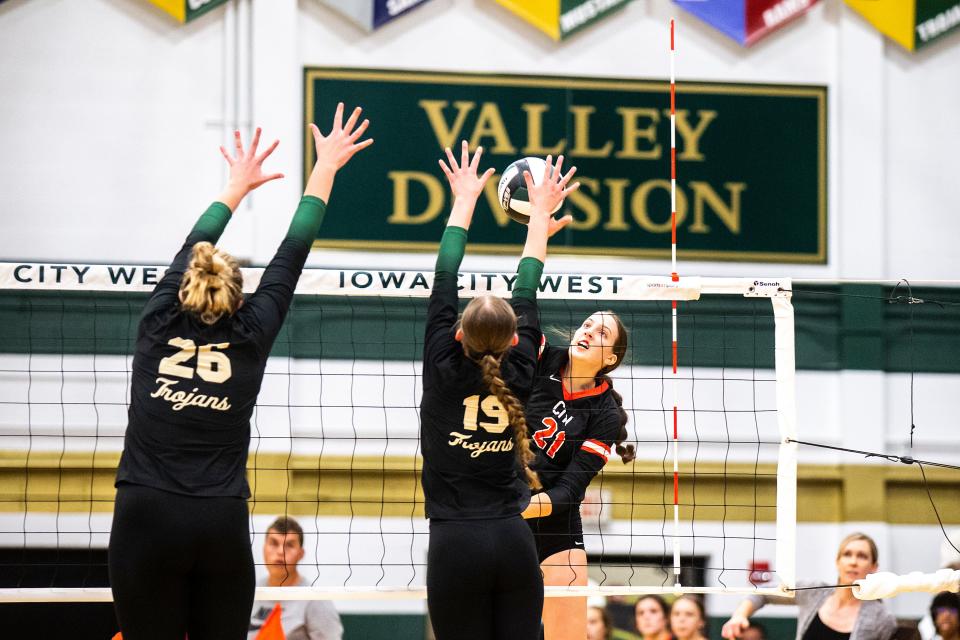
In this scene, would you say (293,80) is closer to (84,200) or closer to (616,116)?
(84,200)

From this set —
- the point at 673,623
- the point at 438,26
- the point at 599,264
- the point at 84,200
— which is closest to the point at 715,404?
the point at 599,264

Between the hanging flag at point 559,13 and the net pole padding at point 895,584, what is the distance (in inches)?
194

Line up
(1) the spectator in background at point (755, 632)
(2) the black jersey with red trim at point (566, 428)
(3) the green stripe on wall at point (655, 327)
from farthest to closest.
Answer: (3) the green stripe on wall at point (655, 327)
(1) the spectator in background at point (755, 632)
(2) the black jersey with red trim at point (566, 428)

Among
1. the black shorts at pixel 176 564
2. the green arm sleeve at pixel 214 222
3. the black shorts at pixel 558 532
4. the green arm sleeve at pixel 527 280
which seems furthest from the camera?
the black shorts at pixel 558 532

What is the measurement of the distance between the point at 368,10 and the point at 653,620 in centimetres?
477

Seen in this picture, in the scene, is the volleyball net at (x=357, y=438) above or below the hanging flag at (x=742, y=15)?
below

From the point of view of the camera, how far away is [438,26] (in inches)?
338

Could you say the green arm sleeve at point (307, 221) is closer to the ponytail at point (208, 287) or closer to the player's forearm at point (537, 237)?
the ponytail at point (208, 287)

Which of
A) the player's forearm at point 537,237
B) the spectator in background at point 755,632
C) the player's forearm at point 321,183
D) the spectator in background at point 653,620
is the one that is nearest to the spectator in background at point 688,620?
the spectator in background at point 653,620

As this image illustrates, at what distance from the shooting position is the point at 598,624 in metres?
7.38

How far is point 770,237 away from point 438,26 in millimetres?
2988

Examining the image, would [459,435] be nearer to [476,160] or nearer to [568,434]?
[476,160]

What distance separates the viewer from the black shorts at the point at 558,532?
5066 mm

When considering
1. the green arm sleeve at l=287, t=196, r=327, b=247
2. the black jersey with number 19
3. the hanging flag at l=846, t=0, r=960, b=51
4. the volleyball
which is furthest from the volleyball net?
the black jersey with number 19
